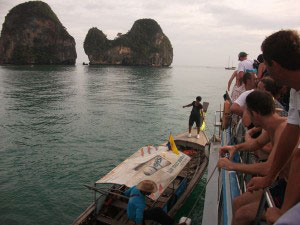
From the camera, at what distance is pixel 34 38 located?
13900 cm

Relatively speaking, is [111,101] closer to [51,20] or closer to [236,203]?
[236,203]

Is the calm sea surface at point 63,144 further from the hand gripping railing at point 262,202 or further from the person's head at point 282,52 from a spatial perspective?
the person's head at point 282,52

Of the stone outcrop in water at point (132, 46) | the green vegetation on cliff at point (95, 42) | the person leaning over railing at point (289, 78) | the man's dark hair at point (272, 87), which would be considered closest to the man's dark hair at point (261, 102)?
the person leaning over railing at point (289, 78)

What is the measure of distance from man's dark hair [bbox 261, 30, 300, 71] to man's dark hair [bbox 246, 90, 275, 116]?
1.33m

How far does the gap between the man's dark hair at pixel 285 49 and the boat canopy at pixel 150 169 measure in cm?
708

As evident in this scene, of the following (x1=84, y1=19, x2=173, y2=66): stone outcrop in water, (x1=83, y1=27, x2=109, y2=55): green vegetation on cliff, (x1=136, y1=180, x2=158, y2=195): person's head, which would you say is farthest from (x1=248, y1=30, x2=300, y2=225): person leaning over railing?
(x1=83, y1=27, x2=109, y2=55): green vegetation on cliff

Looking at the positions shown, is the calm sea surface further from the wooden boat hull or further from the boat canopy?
the boat canopy

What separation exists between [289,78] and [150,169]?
25.4 feet

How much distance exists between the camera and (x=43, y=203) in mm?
12742

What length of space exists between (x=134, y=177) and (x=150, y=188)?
6.62ft

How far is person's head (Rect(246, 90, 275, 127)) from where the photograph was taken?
12.0 feet

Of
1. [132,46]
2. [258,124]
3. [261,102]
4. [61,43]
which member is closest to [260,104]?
[261,102]

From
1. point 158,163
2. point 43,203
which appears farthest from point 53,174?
point 158,163

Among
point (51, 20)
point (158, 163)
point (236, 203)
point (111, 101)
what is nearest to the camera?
point (236, 203)
